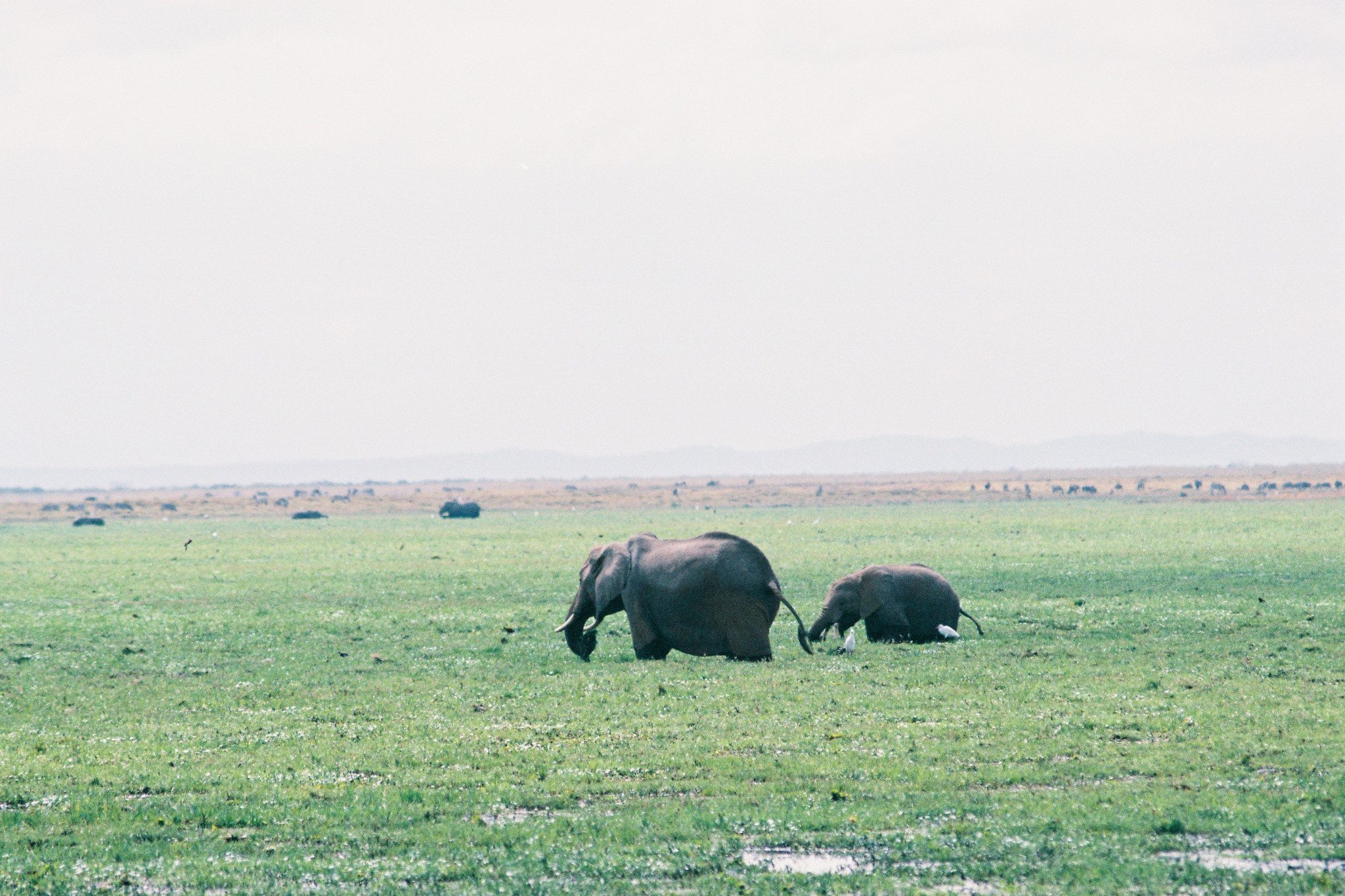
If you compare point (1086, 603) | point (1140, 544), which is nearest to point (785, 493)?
point (1140, 544)

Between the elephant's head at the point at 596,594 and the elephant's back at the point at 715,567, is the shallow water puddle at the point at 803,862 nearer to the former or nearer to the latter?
the elephant's back at the point at 715,567

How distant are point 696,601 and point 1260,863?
13.9 meters

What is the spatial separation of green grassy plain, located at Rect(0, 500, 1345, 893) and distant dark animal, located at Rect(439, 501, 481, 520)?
7579 centimetres

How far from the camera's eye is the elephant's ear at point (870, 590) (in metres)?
27.1

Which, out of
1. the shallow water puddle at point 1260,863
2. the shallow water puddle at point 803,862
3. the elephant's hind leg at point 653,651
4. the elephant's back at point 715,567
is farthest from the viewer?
the elephant's hind leg at point 653,651

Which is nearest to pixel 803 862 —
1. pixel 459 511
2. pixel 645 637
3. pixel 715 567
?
pixel 715 567

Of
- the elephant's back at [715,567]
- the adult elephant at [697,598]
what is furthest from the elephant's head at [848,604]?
the elephant's back at [715,567]

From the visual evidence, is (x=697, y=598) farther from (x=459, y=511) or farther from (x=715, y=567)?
(x=459, y=511)

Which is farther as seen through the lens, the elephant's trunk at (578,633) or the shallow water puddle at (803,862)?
the elephant's trunk at (578,633)

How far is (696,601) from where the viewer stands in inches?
955

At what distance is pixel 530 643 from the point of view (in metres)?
27.7

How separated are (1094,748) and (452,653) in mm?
14374

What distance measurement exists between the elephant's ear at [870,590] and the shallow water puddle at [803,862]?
15.6 metres

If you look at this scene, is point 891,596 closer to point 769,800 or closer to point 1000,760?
point 1000,760
